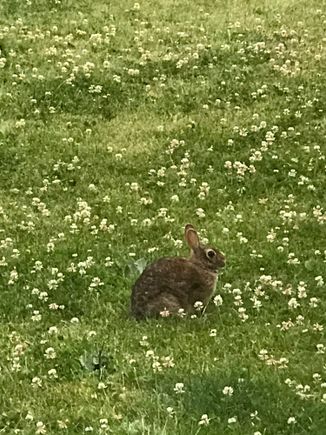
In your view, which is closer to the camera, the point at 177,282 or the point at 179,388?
the point at 179,388

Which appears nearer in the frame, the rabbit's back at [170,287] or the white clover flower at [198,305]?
the rabbit's back at [170,287]

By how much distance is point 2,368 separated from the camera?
1109 cm

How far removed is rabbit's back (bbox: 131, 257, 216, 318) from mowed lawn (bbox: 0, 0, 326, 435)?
0.78 feet

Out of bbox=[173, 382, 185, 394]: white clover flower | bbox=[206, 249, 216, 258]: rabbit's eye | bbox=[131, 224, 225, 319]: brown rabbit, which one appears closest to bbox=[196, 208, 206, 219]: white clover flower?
bbox=[131, 224, 225, 319]: brown rabbit

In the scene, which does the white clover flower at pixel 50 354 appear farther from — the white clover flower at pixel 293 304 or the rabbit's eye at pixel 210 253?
the white clover flower at pixel 293 304

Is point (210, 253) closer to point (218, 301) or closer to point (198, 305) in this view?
point (218, 301)

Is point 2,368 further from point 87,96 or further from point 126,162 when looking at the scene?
point 87,96

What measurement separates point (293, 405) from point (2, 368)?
3.02 metres

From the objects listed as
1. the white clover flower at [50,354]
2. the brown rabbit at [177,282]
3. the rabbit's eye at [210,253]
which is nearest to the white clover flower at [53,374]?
the white clover flower at [50,354]

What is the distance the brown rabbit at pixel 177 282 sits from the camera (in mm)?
12406

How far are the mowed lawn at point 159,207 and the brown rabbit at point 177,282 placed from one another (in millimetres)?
235

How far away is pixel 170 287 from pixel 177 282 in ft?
0.42

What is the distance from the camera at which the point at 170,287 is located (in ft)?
41.4

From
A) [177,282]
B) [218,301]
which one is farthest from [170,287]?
[218,301]
